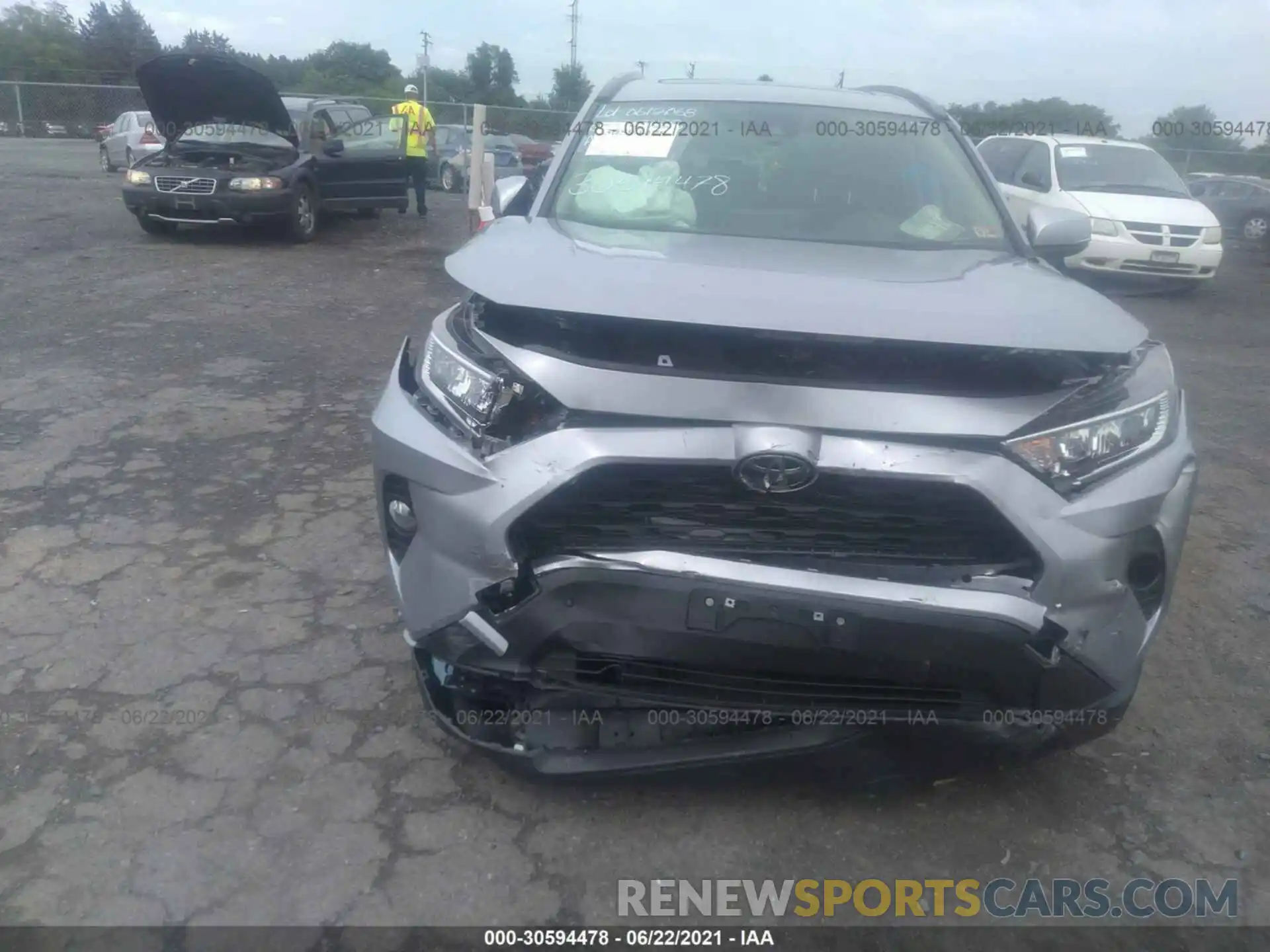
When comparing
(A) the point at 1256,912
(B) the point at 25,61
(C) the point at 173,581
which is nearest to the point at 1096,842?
(A) the point at 1256,912

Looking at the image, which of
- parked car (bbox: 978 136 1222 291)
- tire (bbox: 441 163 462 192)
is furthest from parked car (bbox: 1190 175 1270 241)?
tire (bbox: 441 163 462 192)

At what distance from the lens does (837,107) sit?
13.4 ft

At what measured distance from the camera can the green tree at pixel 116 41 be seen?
46844 millimetres

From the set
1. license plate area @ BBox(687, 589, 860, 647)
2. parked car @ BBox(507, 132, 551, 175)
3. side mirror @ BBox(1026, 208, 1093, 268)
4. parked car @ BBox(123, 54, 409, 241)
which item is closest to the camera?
license plate area @ BBox(687, 589, 860, 647)

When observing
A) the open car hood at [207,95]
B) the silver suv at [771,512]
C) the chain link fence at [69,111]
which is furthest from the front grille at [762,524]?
the chain link fence at [69,111]

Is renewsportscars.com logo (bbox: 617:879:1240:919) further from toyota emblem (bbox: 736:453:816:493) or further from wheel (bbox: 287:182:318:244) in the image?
wheel (bbox: 287:182:318:244)

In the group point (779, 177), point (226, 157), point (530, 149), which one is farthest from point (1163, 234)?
point (530, 149)

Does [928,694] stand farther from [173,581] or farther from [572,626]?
[173,581]

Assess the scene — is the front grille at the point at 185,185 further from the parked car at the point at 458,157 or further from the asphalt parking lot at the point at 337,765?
the parked car at the point at 458,157

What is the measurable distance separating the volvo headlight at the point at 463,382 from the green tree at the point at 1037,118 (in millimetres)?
12880

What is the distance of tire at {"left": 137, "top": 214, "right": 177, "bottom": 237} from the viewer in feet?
37.6

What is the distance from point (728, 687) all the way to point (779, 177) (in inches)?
82.4

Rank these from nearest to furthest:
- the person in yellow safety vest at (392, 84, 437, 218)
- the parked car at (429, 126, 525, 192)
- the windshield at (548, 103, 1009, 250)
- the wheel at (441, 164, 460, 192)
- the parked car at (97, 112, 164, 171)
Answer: the windshield at (548, 103, 1009, 250) < the person in yellow safety vest at (392, 84, 437, 218) < the parked car at (97, 112, 164, 171) < the parked car at (429, 126, 525, 192) < the wheel at (441, 164, 460, 192)

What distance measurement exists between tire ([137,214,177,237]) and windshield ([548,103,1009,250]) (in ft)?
30.1
